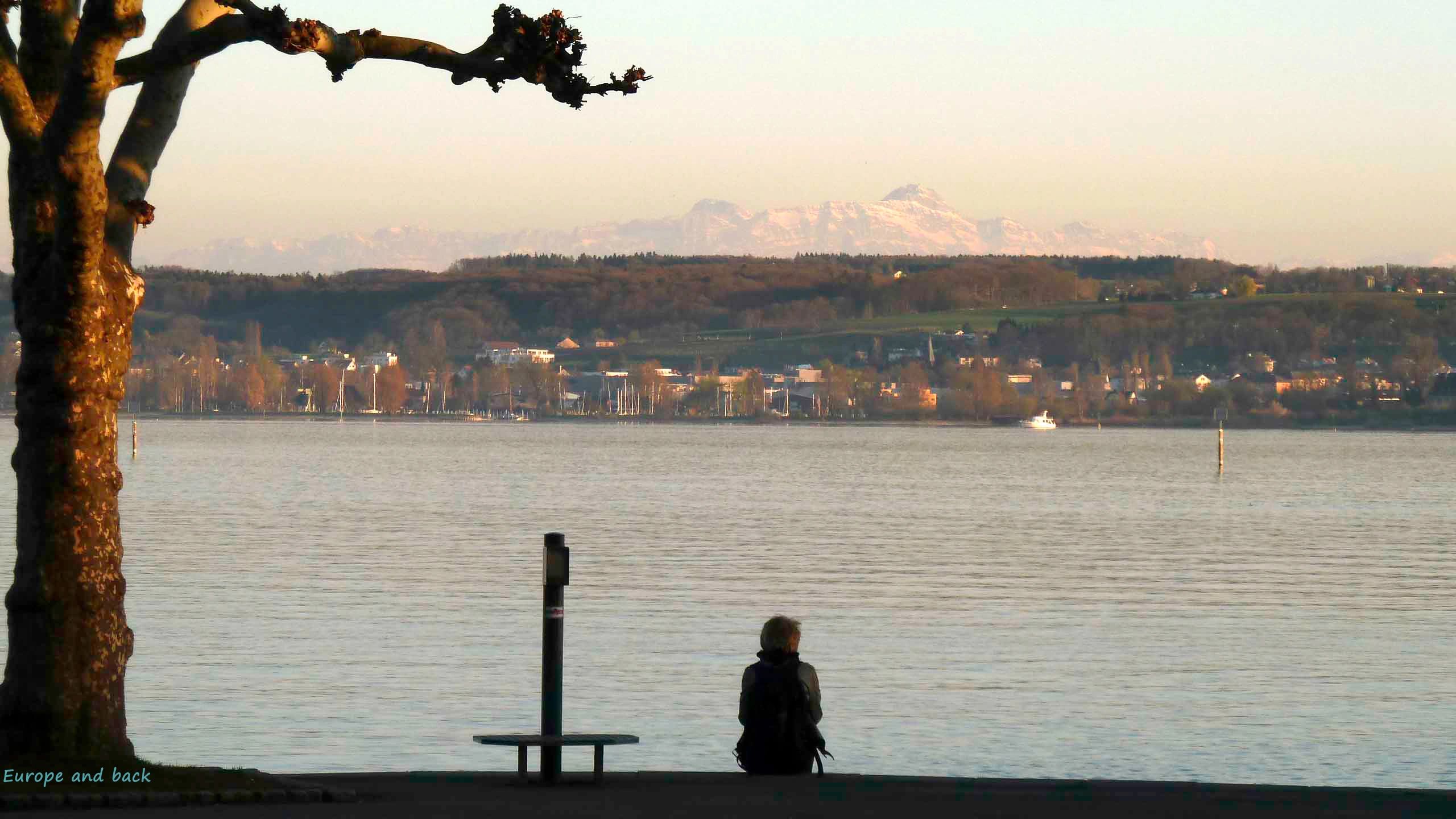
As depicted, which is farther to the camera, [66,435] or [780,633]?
[780,633]

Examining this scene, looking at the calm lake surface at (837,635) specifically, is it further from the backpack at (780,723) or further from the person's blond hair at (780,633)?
the person's blond hair at (780,633)

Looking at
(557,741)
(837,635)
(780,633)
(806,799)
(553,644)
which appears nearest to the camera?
(806,799)

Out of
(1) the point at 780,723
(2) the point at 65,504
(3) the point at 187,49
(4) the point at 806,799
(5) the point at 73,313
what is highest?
(3) the point at 187,49

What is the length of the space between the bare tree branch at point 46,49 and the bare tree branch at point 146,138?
54cm

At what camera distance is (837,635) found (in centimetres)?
3241

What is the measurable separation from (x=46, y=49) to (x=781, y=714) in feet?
20.3

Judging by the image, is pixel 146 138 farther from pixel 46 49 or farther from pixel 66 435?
pixel 66 435

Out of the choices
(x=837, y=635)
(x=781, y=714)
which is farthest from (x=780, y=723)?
(x=837, y=635)

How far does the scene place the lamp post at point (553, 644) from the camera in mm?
13180

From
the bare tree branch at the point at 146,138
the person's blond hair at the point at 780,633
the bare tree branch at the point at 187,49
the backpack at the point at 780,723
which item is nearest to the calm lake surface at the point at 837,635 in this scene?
the backpack at the point at 780,723

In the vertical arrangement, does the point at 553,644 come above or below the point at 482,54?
below

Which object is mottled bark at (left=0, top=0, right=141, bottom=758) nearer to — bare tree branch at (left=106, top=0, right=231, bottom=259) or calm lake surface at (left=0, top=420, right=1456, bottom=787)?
bare tree branch at (left=106, top=0, right=231, bottom=259)

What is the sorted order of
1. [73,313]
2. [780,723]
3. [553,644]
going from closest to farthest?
[73,313] < [553,644] < [780,723]

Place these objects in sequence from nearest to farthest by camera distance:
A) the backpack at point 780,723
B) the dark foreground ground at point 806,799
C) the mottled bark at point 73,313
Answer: the dark foreground ground at point 806,799
the mottled bark at point 73,313
the backpack at point 780,723
